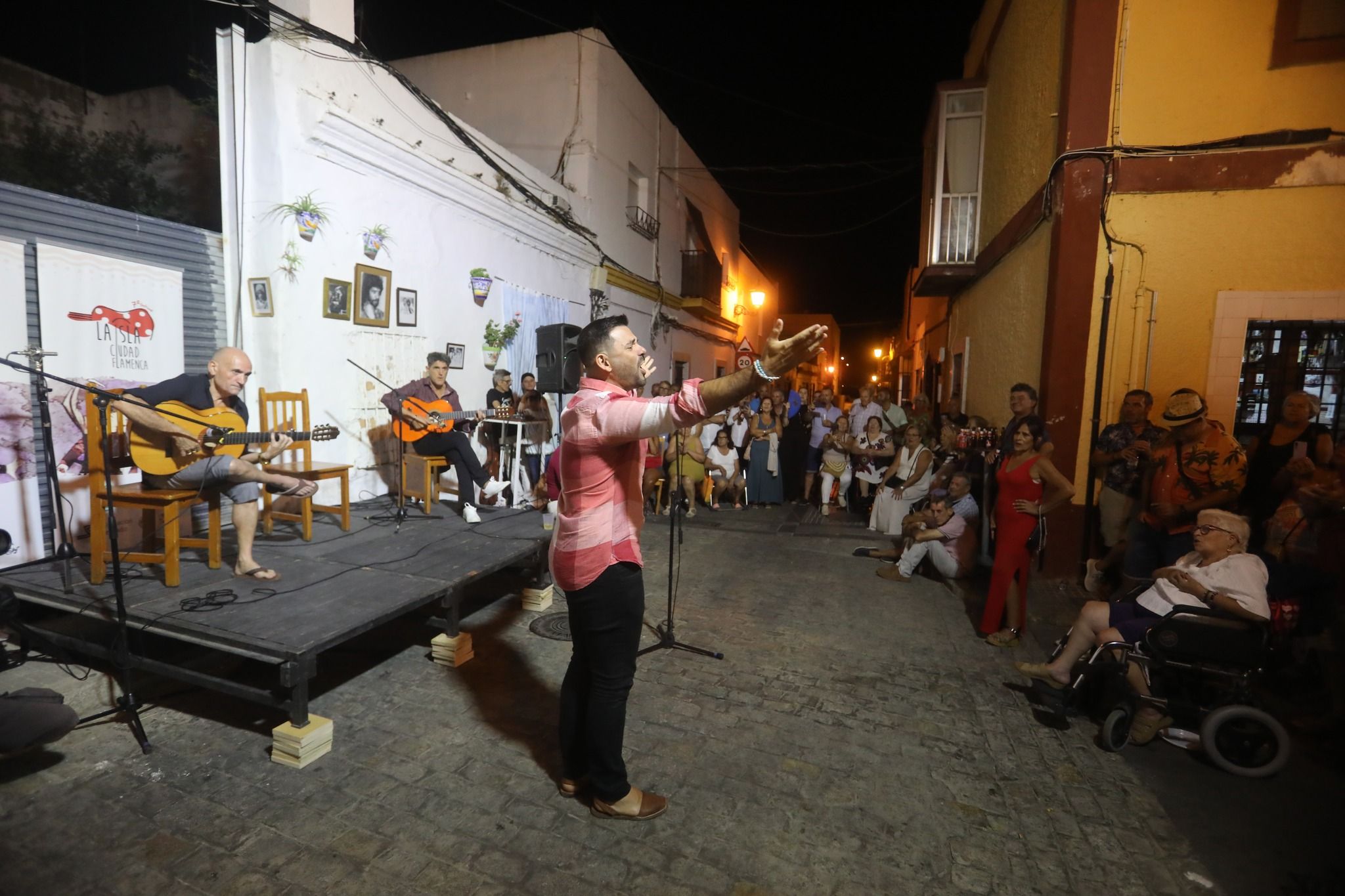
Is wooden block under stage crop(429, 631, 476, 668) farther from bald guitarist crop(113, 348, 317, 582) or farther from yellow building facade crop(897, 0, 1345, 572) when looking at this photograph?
yellow building facade crop(897, 0, 1345, 572)

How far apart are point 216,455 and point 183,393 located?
48 cm

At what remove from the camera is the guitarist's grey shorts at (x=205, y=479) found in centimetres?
390

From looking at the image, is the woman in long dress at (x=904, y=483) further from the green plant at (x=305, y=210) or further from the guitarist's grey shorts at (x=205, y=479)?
the green plant at (x=305, y=210)

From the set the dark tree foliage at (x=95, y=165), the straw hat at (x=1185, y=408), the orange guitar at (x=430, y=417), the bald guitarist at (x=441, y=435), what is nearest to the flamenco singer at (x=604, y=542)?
the bald guitarist at (x=441, y=435)

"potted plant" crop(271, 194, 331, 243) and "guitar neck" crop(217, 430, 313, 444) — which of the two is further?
"potted plant" crop(271, 194, 331, 243)

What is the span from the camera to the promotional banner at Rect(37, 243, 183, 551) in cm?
455

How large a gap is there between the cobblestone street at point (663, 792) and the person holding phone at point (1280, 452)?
2.31m

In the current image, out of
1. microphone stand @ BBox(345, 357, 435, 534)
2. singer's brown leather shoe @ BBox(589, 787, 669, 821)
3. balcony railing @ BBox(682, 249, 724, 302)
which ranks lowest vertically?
singer's brown leather shoe @ BBox(589, 787, 669, 821)

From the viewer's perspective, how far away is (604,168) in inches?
471

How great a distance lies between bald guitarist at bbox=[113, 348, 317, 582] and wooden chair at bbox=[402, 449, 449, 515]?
1847 millimetres

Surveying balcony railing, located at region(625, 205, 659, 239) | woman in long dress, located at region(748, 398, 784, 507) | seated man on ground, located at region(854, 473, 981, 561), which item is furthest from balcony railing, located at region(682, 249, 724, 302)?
seated man on ground, located at region(854, 473, 981, 561)

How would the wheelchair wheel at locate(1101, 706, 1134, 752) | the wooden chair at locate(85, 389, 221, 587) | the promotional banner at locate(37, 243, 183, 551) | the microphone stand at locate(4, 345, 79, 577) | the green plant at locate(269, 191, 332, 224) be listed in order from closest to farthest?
the wheelchair wheel at locate(1101, 706, 1134, 752) < the wooden chair at locate(85, 389, 221, 587) < the microphone stand at locate(4, 345, 79, 577) < the promotional banner at locate(37, 243, 183, 551) < the green plant at locate(269, 191, 332, 224)

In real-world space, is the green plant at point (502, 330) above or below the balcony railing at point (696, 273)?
below

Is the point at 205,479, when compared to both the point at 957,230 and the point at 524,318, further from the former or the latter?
the point at 957,230
